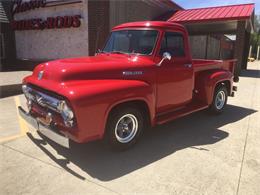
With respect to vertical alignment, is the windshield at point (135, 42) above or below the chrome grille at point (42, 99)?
above

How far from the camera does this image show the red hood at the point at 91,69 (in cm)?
403

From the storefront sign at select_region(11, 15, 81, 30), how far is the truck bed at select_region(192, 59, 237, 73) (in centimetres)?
800

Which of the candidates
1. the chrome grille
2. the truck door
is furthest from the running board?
the chrome grille

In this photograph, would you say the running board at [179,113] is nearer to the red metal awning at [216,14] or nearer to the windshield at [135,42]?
the windshield at [135,42]

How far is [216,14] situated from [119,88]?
13.5m

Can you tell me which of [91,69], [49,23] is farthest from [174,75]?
[49,23]

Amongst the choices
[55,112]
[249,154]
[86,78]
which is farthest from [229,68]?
[55,112]

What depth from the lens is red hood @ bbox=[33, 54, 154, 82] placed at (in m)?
4.03

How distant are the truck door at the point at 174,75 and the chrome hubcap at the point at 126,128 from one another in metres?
0.72

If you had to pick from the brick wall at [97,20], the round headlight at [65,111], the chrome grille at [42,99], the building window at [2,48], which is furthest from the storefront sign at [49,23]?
the round headlight at [65,111]

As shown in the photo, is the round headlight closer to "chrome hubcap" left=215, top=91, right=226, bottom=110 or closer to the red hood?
the red hood

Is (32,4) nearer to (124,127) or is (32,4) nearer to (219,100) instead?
(219,100)

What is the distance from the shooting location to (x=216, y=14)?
15422 millimetres

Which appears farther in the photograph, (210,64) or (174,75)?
(210,64)
